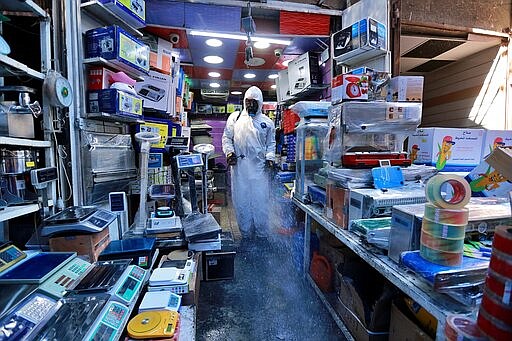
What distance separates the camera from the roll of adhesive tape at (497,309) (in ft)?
1.96

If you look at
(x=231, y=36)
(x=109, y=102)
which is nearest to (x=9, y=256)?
(x=109, y=102)

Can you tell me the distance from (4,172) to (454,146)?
2981 millimetres

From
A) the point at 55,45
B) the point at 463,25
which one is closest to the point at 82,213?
the point at 55,45

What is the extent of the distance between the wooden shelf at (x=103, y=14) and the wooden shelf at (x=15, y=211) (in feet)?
4.97

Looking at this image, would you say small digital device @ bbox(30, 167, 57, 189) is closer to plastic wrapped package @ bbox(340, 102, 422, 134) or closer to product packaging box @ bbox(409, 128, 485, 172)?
plastic wrapped package @ bbox(340, 102, 422, 134)

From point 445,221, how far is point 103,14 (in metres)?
2.73

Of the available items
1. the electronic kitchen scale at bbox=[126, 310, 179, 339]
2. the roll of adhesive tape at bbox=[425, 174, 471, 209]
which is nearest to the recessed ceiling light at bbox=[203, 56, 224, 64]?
the electronic kitchen scale at bbox=[126, 310, 179, 339]

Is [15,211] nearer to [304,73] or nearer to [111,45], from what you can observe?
[111,45]

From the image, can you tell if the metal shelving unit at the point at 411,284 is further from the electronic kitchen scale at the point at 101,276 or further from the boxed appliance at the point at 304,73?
the boxed appliance at the point at 304,73

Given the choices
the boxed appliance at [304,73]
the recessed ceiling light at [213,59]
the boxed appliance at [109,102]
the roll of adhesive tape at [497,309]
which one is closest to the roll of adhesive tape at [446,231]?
the roll of adhesive tape at [497,309]

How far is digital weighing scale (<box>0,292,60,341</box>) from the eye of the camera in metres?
0.81

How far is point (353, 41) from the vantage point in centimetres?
251

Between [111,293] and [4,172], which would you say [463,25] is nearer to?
[111,293]

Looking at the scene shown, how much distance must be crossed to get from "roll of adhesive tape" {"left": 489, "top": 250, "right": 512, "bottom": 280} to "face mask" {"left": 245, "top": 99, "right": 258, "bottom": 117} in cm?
320
